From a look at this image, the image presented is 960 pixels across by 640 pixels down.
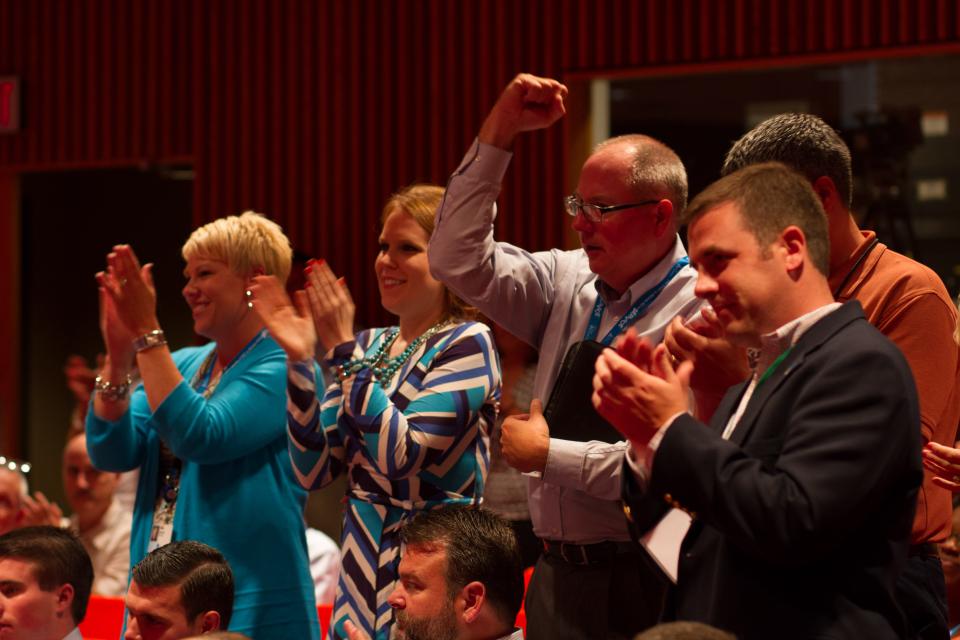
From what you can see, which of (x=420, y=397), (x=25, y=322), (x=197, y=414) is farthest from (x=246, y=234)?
(x=25, y=322)

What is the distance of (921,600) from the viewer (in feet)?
6.86

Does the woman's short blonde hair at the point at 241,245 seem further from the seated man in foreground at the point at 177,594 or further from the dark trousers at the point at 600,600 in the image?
the dark trousers at the point at 600,600

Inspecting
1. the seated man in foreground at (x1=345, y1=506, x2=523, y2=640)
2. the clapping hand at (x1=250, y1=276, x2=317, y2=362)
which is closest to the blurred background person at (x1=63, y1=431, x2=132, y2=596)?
the clapping hand at (x1=250, y1=276, x2=317, y2=362)

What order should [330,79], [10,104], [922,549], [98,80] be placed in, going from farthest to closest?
[10,104] → [98,80] → [330,79] → [922,549]

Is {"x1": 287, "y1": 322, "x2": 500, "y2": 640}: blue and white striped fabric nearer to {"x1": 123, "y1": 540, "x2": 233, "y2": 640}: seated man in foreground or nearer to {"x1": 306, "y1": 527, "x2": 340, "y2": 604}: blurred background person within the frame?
{"x1": 123, "y1": 540, "x2": 233, "y2": 640}: seated man in foreground

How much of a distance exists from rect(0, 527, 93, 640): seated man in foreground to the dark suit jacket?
6.36ft

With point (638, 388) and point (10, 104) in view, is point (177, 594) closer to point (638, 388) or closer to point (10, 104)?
point (638, 388)

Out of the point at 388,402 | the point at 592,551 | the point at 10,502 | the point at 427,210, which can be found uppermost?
the point at 427,210

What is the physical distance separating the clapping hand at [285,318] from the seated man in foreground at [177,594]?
0.51 meters

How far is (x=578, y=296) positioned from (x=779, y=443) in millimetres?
1046

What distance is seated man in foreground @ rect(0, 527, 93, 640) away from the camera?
3105mm

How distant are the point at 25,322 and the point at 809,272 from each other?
6430 millimetres

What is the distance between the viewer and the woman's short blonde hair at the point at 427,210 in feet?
9.66

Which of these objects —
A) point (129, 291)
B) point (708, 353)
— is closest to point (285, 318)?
point (129, 291)
